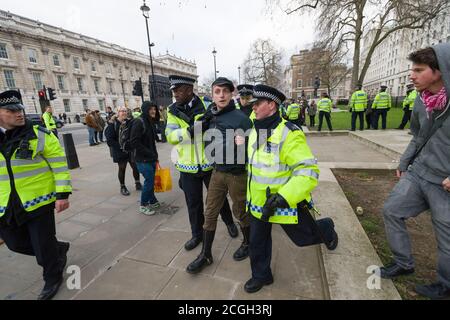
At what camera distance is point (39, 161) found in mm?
2246

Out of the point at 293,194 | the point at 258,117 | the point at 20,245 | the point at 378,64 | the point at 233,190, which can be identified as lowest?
the point at 20,245

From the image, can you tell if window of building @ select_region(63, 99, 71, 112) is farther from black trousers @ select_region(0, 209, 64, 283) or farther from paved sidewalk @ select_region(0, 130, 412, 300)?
black trousers @ select_region(0, 209, 64, 283)

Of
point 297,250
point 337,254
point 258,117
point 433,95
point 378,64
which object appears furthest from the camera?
point 378,64

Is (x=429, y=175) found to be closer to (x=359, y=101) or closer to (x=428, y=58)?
(x=428, y=58)

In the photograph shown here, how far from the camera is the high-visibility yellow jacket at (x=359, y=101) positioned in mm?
9856

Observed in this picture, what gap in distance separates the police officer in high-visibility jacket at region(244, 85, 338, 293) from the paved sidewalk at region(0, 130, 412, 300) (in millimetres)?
333

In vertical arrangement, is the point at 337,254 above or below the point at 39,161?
below

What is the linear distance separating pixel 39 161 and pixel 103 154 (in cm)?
827

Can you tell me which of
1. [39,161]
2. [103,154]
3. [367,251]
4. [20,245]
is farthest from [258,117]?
[103,154]

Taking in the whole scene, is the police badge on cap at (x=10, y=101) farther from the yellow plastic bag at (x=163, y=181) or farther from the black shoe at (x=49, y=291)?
the yellow plastic bag at (x=163, y=181)

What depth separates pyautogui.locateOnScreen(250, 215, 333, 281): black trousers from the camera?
2020 mm

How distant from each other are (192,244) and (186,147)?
122 cm
